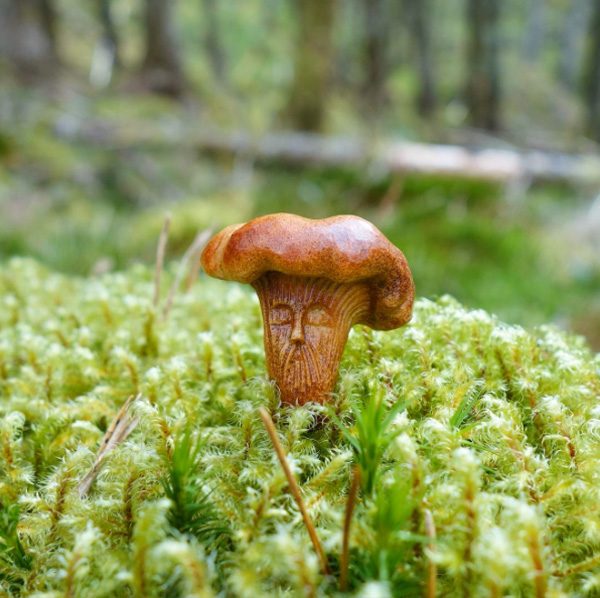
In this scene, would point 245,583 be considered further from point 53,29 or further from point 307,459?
point 53,29

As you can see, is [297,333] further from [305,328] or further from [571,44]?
[571,44]

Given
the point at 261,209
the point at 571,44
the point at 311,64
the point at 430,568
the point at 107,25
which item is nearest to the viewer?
the point at 430,568

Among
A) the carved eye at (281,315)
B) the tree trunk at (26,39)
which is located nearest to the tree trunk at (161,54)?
the tree trunk at (26,39)

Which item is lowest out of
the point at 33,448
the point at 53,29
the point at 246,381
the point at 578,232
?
the point at 33,448

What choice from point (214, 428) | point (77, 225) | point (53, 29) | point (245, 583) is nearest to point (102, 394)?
point (214, 428)

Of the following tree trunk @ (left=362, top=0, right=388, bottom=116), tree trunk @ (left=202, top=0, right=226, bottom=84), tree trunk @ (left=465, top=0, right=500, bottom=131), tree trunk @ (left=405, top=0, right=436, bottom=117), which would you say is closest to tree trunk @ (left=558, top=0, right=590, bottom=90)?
tree trunk @ (left=405, top=0, right=436, bottom=117)

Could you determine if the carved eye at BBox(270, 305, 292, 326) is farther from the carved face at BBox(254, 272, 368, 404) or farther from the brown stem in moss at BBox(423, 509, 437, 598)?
the brown stem in moss at BBox(423, 509, 437, 598)

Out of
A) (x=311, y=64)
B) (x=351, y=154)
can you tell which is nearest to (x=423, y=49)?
(x=311, y=64)
